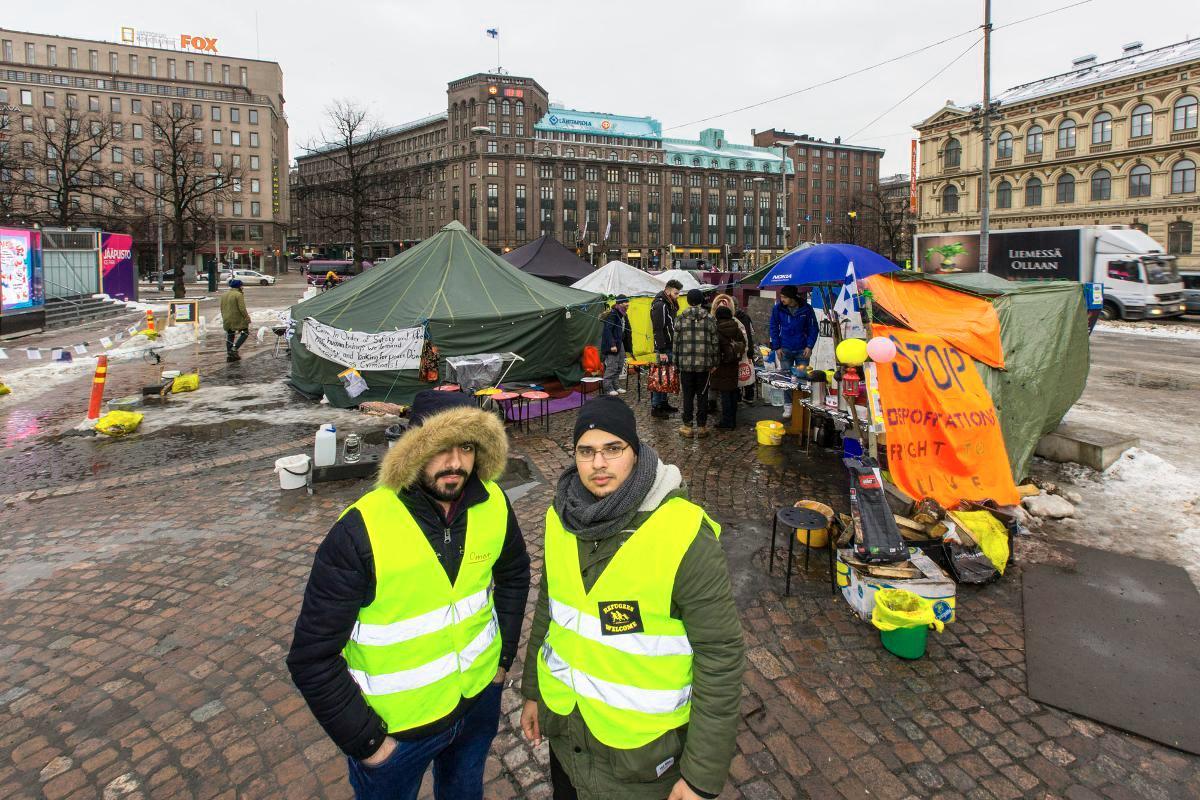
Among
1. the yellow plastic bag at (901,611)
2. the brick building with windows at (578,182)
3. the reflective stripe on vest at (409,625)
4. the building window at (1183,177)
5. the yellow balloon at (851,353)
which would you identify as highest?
the brick building with windows at (578,182)

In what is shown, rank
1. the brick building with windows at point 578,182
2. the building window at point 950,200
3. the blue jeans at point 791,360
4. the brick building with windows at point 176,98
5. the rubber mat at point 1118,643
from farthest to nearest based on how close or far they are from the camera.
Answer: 1. the brick building with windows at point 578,182
2. the brick building with windows at point 176,98
3. the building window at point 950,200
4. the blue jeans at point 791,360
5. the rubber mat at point 1118,643

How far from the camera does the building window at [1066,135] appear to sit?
44531 mm

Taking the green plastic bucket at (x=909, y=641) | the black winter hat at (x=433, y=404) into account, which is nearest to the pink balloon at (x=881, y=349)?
the green plastic bucket at (x=909, y=641)

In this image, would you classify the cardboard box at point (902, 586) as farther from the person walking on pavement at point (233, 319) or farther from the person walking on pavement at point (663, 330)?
the person walking on pavement at point (233, 319)

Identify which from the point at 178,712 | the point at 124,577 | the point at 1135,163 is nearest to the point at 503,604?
the point at 178,712

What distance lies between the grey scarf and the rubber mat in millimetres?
3113

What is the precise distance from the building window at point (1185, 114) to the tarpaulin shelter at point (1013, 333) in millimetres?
47492

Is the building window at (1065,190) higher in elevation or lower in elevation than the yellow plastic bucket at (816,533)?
higher

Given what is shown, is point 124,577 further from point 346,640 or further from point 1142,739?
point 1142,739

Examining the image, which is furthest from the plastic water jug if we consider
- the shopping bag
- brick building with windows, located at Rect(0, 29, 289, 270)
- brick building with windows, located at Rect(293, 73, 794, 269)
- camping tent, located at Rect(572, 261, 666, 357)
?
brick building with windows, located at Rect(0, 29, 289, 270)

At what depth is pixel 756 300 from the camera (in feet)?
76.5

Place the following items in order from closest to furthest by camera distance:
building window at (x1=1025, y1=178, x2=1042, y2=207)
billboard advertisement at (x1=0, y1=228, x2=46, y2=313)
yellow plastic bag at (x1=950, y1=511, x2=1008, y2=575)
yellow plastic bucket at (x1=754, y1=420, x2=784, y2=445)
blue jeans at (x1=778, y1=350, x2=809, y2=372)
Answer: yellow plastic bag at (x1=950, y1=511, x2=1008, y2=575) → yellow plastic bucket at (x1=754, y1=420, x2=784, y2=445) → blue jeans at (x1=778, y1=350, x2=809, y2=372) → billboard advertisement at (x1=0, y1=228, x2=46, y2=313) → building window at (x1=1025, y1=178, x2=1042, y2=207)

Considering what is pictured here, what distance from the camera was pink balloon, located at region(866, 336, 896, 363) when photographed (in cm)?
540

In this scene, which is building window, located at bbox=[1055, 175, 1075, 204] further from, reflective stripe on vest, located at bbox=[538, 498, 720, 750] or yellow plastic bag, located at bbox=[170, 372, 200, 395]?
reflective stripe on vest, located at bbox=[538, 498, 720, 750]
